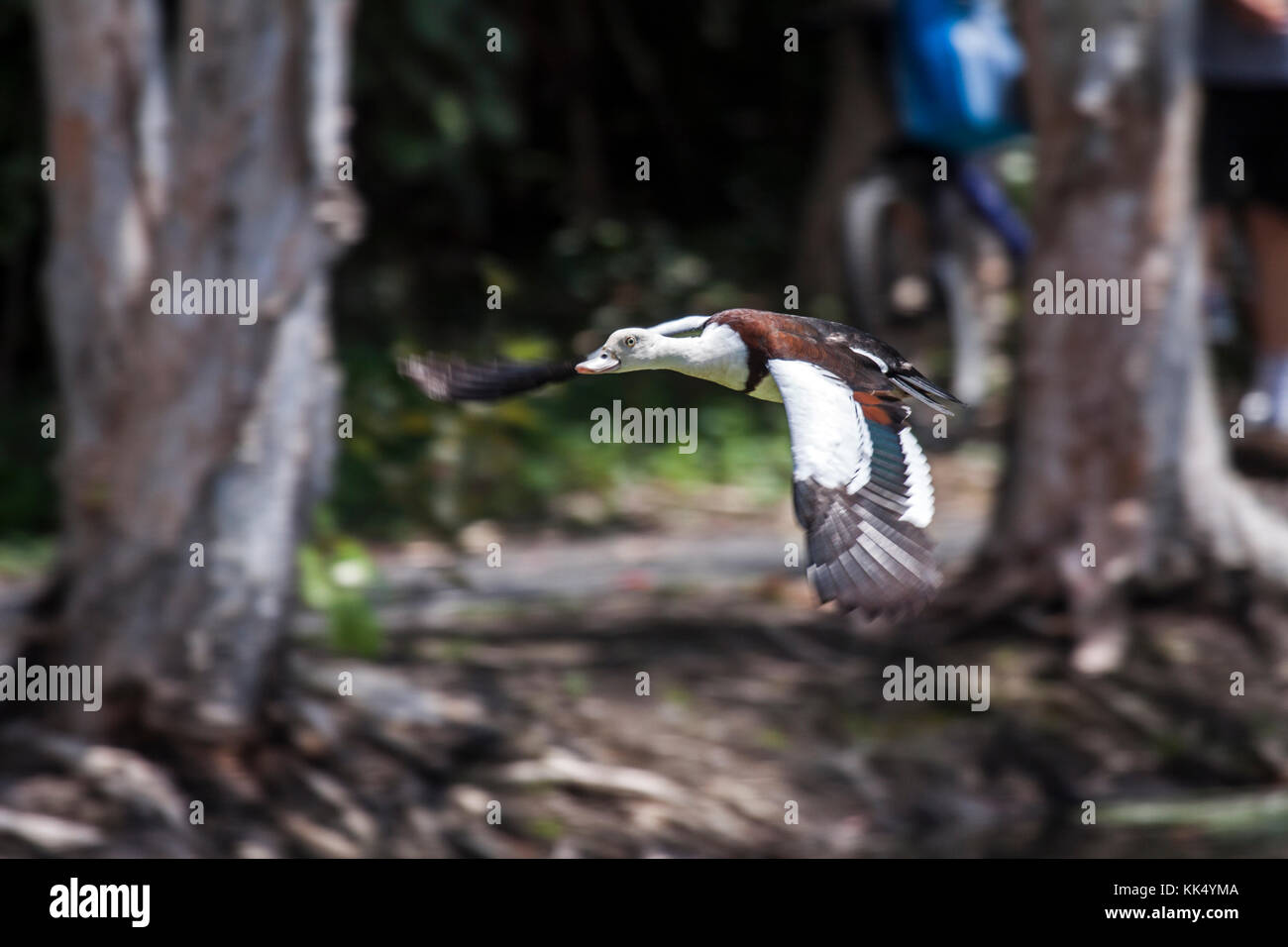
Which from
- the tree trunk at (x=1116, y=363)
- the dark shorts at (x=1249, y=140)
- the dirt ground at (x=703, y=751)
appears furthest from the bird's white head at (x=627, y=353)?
the dark shorts at (x=1249, y=140)

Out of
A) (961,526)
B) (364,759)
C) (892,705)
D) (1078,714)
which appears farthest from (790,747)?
(961,526)

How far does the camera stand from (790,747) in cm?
532

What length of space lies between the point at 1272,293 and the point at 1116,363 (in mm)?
1205

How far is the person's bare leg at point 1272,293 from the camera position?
19.5ft

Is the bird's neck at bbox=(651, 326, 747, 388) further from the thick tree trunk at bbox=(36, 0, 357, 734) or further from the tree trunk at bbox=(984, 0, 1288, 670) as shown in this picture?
the thick tree trunk at bbox=(36, 0, 357, 734)

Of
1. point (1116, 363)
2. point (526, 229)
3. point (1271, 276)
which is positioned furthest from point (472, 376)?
point (526, 229)

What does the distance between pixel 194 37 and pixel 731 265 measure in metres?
5.08

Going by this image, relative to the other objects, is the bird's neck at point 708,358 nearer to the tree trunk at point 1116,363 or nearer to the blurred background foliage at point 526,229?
the tree trunk at point 1116,363

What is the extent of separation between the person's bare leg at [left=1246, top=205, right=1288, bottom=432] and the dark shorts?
7 centimetres

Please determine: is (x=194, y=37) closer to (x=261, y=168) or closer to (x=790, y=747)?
(x=261, y=168)

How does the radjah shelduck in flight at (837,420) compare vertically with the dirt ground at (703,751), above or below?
above

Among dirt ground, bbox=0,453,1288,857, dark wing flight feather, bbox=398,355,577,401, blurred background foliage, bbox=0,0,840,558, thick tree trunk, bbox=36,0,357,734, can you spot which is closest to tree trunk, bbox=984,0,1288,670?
dirt ground, bbox=0,453,1288,857

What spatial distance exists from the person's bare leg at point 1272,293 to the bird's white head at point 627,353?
528 cm

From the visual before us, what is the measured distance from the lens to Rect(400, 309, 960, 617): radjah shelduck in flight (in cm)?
98
